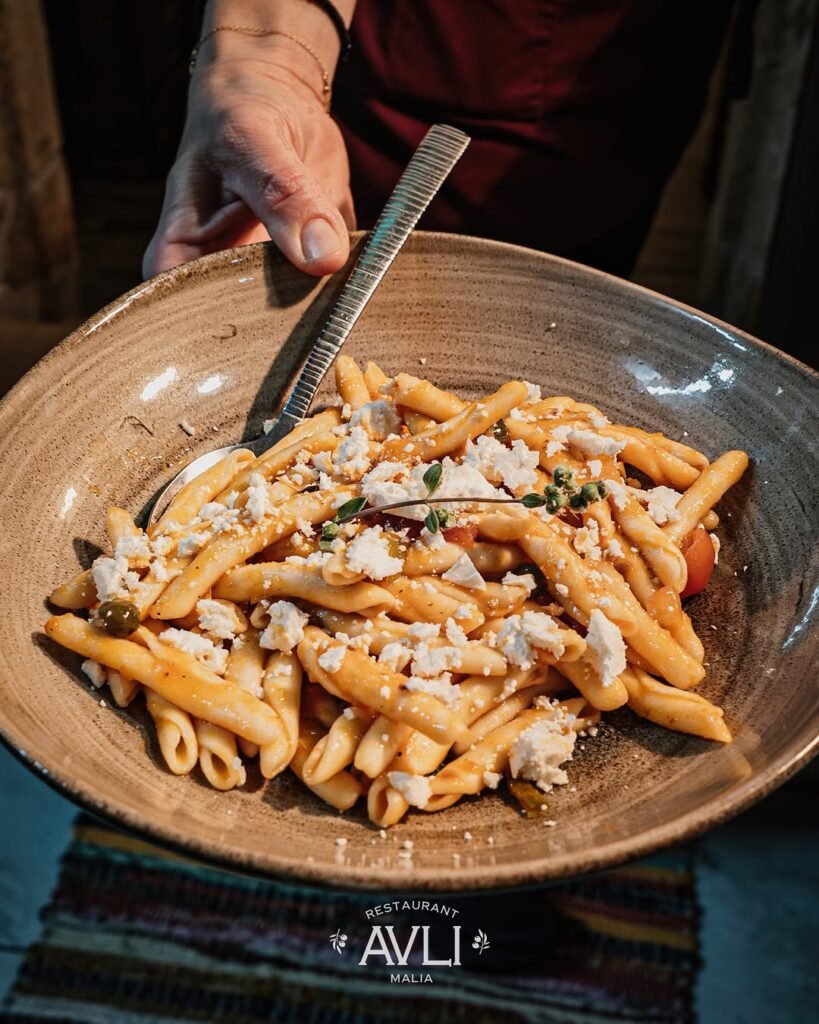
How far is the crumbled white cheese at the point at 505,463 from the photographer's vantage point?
1489 mm

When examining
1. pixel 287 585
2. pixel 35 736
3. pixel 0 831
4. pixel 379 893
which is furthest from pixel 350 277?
pixel 0 831

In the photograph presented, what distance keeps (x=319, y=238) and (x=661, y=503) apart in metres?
0.73

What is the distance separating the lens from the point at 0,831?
2588 mm

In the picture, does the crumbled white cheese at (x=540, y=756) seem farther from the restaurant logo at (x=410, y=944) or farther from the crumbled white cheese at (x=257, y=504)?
the restaurant logo at (x=410, y=944)

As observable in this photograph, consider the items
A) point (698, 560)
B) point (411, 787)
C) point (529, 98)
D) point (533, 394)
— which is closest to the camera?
point (411, 787)

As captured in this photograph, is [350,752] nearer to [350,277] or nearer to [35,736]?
[35,736]

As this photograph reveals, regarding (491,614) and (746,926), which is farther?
(746,926)

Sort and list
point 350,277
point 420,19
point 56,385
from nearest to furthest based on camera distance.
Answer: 1. point 56,385
2. point 350,277
3. point 420,19

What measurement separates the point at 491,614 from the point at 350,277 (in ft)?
2.39

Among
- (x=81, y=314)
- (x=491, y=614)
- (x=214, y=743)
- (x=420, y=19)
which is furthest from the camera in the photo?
(x=81, y=314)

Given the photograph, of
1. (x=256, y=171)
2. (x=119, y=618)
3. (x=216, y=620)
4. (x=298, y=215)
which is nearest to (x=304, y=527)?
(x=216, y=620)

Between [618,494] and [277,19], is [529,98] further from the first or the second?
[618,494]

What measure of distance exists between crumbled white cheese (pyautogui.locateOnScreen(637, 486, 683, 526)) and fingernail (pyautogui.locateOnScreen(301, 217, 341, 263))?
0.67 m

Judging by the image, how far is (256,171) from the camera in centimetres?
182
